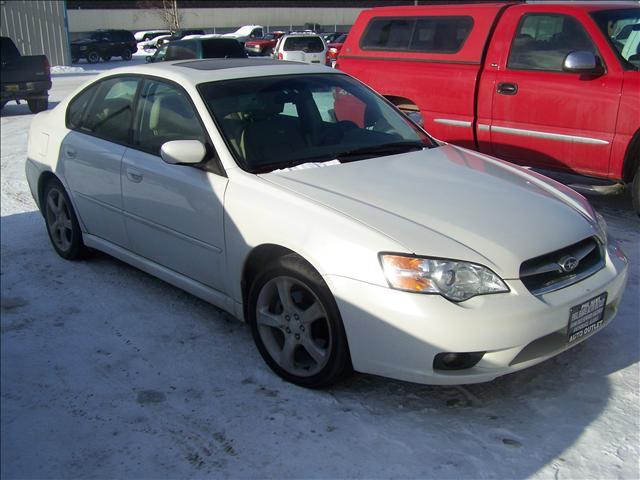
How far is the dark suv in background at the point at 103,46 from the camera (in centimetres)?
3612

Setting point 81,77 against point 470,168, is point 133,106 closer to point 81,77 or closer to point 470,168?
point 470,168

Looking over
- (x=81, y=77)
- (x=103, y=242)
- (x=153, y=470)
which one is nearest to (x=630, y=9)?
(x=103, y=242)

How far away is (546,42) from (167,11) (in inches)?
1649

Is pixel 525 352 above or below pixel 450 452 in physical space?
above

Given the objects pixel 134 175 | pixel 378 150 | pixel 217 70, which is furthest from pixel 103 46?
pixel 378 150

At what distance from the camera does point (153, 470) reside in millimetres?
2859

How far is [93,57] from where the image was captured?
36.8m

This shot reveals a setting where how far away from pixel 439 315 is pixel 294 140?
63.1 inches

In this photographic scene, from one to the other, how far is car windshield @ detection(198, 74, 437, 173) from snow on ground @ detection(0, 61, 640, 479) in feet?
3.64

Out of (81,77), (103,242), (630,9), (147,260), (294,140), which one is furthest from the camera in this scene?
(81,77)

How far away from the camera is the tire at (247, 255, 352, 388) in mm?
3242

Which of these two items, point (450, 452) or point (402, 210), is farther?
point (402, 210)

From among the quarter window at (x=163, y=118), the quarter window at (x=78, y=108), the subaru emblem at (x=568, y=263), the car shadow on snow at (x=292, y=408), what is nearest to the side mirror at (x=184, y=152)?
the quarter window at (x=163, y=118)

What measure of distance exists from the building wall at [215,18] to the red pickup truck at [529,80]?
46.3m
